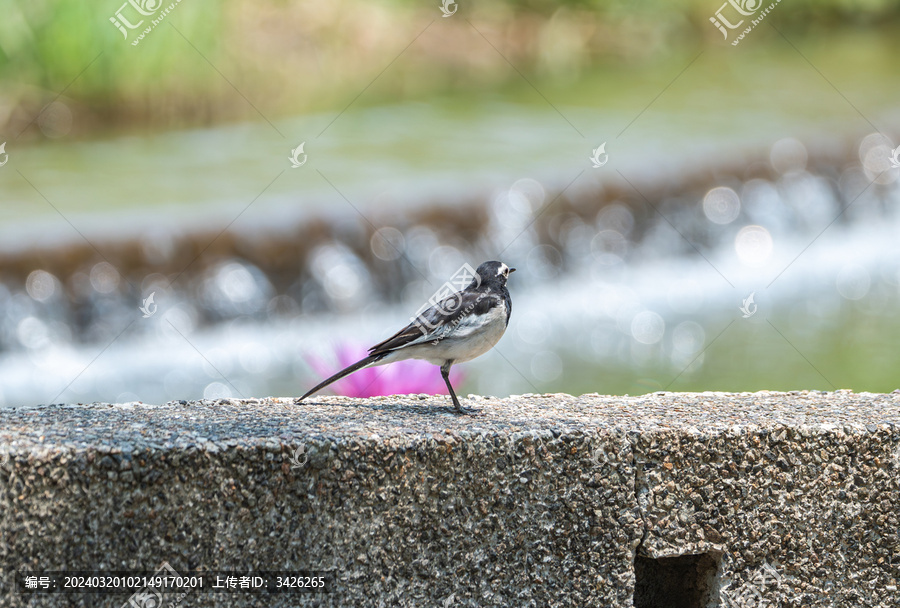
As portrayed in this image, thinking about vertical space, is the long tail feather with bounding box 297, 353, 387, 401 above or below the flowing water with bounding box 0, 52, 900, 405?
below

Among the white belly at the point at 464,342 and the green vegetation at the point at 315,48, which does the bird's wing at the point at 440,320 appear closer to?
the white belly at the point at 464,342

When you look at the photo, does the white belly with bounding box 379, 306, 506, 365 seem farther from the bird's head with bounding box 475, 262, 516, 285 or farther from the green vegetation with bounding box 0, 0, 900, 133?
the green vegetation with bounding box 0, 0, 900, 133

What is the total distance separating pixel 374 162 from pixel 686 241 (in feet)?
10.9

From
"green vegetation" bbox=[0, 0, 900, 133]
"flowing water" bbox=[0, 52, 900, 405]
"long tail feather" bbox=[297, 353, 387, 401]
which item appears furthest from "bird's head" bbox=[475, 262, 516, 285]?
"green vegetation" bbox=[0, 0, 900, 133]

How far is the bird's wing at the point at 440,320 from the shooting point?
2.74m

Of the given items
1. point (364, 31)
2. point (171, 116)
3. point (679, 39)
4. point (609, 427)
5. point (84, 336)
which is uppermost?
point (679, 39)

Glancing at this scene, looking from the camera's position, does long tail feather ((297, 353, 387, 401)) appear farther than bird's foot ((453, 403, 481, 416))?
Yes

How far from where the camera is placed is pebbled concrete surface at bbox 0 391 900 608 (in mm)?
2104

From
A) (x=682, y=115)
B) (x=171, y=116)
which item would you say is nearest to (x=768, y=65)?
(x=682, y=115)

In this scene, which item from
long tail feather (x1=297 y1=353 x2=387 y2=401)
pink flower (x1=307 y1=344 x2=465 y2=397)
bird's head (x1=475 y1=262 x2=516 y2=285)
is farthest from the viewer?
pink flower (x1=307 y1=344 x2=465 y2=397)

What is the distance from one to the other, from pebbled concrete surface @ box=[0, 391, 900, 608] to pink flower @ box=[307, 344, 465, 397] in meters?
0.52

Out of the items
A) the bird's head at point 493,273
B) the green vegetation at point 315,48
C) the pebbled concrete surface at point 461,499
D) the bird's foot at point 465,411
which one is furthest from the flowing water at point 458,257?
the pebbled concrete surface at point 461,499

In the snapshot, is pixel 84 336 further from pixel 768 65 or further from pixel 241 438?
pixel 768 65

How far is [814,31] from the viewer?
20.5m
